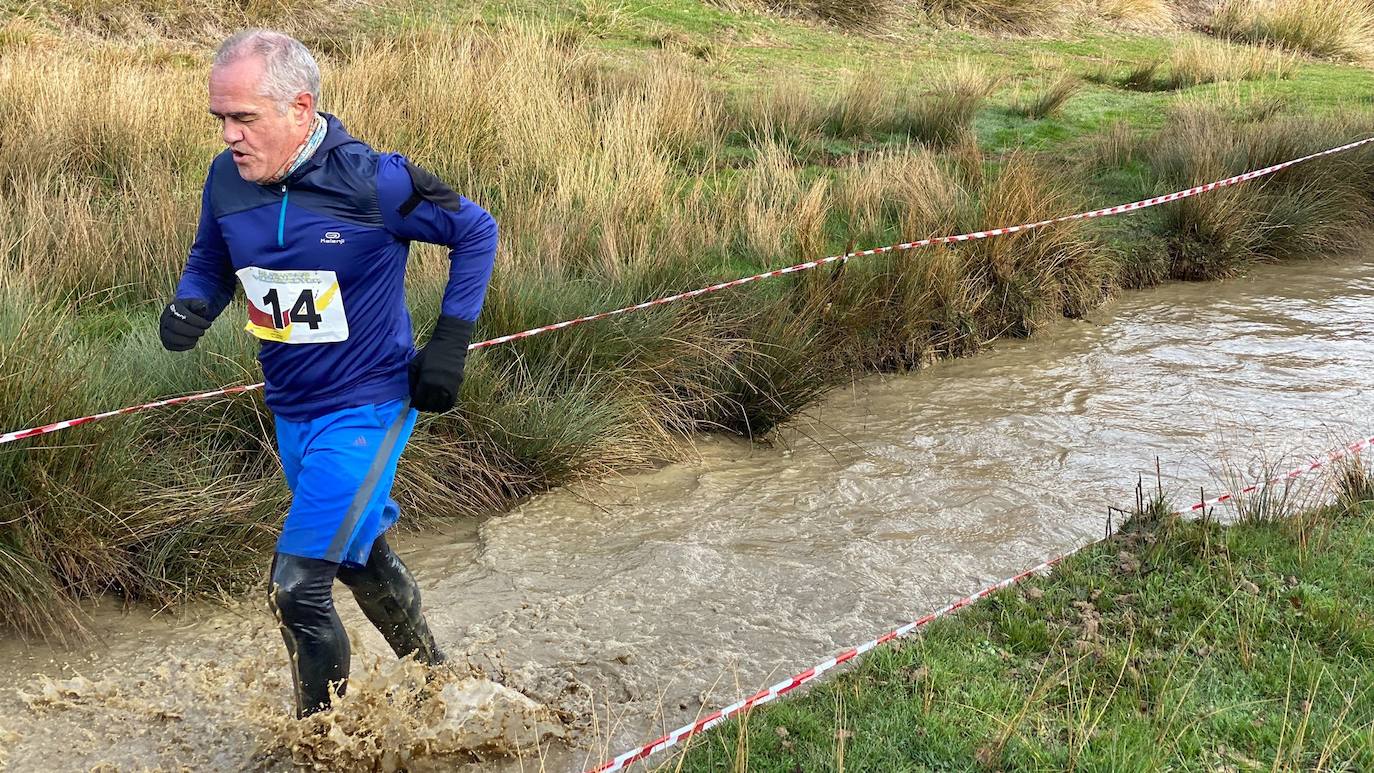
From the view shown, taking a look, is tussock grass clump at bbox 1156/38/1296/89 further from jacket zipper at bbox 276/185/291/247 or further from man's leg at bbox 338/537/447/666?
jacket zipper at bbox 276/185/291/247

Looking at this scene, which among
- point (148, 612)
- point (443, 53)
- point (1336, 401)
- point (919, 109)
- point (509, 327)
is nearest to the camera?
point (148, 612)

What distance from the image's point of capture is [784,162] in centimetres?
951

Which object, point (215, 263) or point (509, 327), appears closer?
point (215, 263)

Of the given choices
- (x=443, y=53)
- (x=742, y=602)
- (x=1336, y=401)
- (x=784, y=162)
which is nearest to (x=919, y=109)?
(x=784, y=162)

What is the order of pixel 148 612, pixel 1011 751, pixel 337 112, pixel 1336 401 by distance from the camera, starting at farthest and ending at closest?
pixel 337 112 < pixel 1336 401 < pixel 148 612 < pixel 1011 751

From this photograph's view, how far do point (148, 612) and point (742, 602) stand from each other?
222 cm

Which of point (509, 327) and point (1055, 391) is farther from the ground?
point (509, 327)

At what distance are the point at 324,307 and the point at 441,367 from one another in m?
0.34

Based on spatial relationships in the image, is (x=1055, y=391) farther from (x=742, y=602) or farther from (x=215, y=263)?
(x=215, y=263)

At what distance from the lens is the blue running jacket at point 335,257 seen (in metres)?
3.27

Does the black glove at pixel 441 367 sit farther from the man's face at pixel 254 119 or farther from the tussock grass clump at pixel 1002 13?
the tussock grass clump at pixel 1002 13

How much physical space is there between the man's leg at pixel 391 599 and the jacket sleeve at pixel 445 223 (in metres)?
0.78

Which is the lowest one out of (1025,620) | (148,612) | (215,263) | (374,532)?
(148,612)

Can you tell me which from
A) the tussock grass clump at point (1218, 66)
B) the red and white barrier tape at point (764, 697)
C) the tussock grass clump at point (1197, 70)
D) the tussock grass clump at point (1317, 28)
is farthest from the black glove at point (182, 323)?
the tussock grass clump at point (1317, 28)
